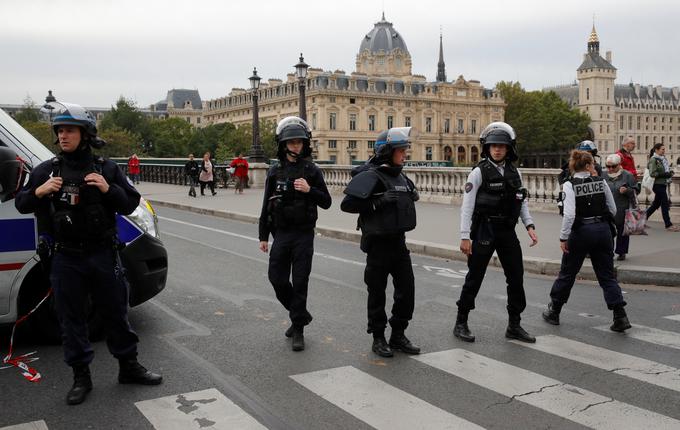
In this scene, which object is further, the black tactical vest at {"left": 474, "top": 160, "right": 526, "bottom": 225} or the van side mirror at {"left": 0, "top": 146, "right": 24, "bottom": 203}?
the black tactical vest at {"left": 474, "top": 160, "right": 526, "bottom": 225}

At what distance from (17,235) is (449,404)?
12.4ft

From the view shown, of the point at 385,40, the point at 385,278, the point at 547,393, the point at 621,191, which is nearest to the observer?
the point at 547,393

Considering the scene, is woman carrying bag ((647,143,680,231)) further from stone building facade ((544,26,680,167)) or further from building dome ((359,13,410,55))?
stone building facade ((544,26,680,167))

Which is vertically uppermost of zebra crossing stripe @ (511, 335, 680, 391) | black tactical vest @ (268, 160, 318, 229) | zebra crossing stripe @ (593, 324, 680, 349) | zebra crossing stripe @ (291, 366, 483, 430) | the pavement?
black tactical vest @ (268, 160, 318, 229)

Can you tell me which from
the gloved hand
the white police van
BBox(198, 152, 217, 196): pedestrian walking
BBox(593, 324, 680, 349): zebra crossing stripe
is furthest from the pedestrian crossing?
BBox(198, 152, 217, 196): pedestrian walking

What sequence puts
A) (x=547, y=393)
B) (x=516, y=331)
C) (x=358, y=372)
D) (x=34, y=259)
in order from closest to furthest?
(x=547, y=393) < (x=358, y=372) < (x=34, y=259) < (x=516, y=331)

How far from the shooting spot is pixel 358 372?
5.63m

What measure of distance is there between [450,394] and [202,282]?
517 centimetres

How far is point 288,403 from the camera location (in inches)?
193

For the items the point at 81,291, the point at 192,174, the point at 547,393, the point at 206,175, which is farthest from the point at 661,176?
the point at 192,174

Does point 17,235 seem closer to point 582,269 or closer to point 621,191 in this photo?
point 582,269

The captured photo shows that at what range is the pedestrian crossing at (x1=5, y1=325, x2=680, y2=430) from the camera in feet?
15.0

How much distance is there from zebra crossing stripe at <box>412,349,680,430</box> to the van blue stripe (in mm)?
3400

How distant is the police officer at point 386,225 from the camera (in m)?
6.05
